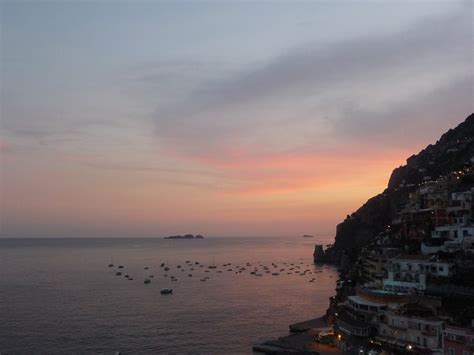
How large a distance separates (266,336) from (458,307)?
89.9ft

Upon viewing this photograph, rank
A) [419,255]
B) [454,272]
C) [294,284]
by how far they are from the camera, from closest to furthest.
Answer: [454,272], [419,255], [294,284]

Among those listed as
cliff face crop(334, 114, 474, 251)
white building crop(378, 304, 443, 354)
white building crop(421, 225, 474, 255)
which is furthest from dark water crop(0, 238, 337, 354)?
white building crop(421, 225, 474, 255)

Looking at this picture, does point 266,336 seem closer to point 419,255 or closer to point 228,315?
point 228,315

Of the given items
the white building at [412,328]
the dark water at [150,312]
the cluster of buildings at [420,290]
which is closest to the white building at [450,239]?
the cluster of buildings at [420,290]

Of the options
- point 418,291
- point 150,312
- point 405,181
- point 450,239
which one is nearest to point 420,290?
point 418,291

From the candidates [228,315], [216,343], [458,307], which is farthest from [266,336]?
[458,307]

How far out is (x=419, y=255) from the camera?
58.6m

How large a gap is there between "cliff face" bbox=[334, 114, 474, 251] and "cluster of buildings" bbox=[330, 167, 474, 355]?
132 ft

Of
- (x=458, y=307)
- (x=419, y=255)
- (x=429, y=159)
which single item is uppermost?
(x=429, y=159)

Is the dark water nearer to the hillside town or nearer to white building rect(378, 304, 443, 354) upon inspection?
the hillside town

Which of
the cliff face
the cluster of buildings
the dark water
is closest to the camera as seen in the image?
the cluster of buildings

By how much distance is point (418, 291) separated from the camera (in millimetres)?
51781

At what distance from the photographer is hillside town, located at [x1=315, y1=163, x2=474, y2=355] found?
42719 mm

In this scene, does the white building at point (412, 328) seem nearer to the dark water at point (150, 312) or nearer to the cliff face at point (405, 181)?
the dark water at point (150, 312)
